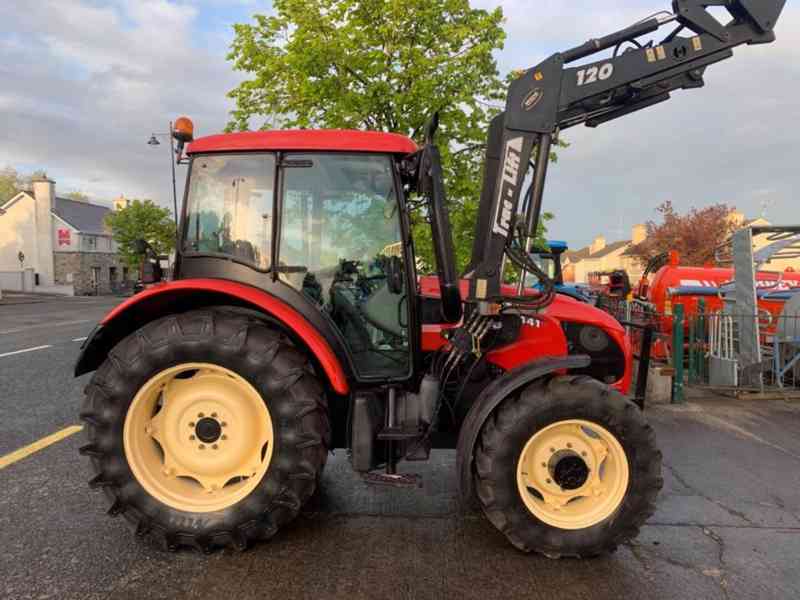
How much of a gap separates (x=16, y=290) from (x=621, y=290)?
4305cm

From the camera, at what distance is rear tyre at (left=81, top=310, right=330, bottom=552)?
112 inches

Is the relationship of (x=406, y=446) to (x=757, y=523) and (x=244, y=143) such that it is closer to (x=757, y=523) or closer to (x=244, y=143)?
(x=244, y=143)

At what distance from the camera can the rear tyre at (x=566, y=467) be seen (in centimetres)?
287

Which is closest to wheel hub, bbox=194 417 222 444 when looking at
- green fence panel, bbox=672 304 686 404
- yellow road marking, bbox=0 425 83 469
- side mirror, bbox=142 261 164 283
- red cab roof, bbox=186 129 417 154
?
side mirror, bbox=142 261 164 283

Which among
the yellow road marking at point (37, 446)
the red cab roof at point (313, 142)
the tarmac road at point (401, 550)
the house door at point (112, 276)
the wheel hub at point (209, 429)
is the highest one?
the house door at point (112, 276)

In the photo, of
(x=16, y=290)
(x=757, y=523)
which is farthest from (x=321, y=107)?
(x=16, y=290)

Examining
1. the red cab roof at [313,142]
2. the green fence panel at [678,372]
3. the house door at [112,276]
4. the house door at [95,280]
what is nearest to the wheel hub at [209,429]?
the red cab roof at [313,142]

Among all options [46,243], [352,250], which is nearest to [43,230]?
[46,243]

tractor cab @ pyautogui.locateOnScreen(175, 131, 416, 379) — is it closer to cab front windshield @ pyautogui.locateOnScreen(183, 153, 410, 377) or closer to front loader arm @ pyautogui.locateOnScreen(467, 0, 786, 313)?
cab front windshield @ pyautogui.locateOnScreen(183, 153, 410, 377)

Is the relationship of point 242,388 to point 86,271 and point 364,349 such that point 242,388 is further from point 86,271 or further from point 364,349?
point 86,271

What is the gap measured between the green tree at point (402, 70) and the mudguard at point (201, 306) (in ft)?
26.5

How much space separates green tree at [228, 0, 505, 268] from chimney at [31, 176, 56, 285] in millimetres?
38866

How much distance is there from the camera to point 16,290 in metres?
40.0

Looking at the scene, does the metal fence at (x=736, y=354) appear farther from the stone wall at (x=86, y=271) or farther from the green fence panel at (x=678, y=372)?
the stone wall at (x=86, y=271)
